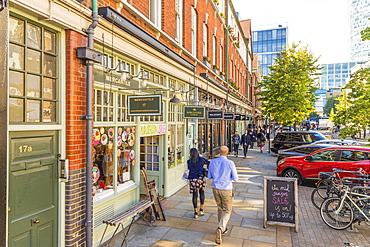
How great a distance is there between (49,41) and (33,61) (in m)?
0.50

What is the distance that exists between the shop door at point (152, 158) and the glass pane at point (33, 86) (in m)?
4.64

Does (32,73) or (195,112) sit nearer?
(32,73)

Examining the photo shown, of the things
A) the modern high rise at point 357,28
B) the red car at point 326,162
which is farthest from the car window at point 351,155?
the modern high rise at point 357,28

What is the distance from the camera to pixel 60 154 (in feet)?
13.8

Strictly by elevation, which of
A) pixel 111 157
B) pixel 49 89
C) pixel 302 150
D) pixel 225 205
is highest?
pixel 49 89

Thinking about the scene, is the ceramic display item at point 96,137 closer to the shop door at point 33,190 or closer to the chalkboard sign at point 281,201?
the shop door at point 33,190

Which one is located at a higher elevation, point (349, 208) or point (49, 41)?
point (49, 41)

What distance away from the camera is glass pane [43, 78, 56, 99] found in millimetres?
4018

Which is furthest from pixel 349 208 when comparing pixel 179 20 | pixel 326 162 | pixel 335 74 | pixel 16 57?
pixel 335 74

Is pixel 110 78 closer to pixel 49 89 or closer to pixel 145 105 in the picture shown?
pixel 145 105

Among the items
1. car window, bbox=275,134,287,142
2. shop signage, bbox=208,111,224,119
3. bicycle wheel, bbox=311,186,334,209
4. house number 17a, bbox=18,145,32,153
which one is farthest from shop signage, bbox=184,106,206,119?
car window, bbox=275,134,287,142

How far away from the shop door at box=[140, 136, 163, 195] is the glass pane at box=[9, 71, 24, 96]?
4.92m

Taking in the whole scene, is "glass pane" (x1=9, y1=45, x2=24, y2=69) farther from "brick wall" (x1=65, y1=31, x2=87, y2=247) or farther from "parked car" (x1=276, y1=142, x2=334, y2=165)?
"parked car" (x1=276, y1=142, x2=334, y2=165)

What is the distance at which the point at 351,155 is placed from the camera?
29.7 feet
